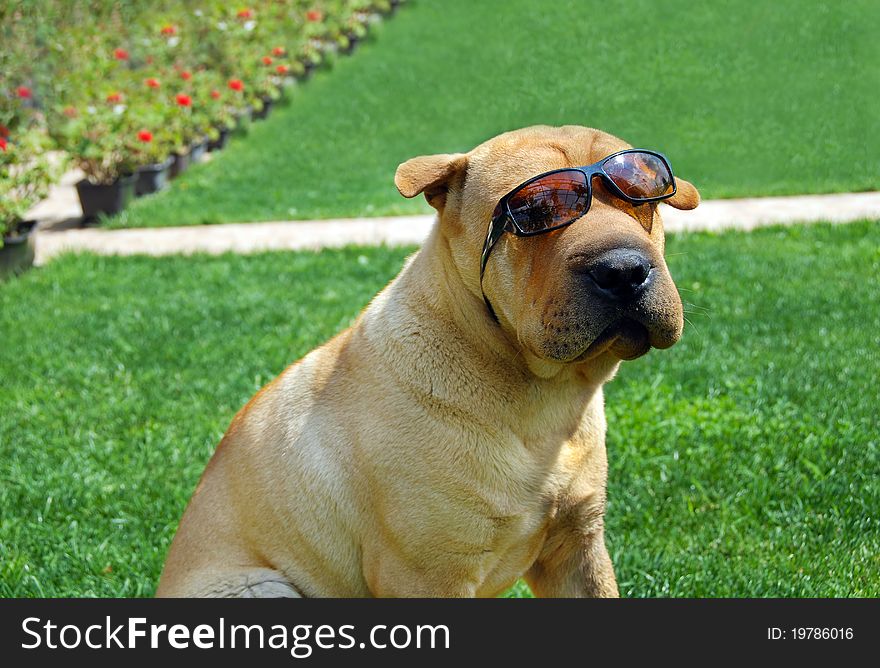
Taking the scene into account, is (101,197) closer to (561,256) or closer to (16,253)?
(16,253)

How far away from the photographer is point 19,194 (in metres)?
7.17

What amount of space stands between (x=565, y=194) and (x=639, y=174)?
0.22 meters

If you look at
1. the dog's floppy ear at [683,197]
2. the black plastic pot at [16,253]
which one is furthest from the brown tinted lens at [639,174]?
the black plastic pot at [16,253]

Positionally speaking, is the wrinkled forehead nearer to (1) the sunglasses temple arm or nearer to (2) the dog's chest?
(1) the sunglasses temple arm

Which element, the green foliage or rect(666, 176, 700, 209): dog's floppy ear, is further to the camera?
the green foliage

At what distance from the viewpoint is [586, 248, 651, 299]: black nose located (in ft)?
6.77

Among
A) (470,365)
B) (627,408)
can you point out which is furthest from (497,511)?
(627,408)

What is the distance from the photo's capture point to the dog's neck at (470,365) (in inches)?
93.0

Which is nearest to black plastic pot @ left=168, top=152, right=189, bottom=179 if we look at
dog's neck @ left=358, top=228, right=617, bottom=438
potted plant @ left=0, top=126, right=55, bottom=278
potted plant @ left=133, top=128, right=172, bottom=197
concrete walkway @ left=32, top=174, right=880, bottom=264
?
potted plant @ left=133, top=128, right=172, bottom=197

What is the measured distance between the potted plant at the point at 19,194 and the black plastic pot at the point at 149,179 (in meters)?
1.50

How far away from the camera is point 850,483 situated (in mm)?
3539

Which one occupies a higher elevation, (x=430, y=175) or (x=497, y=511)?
(x=430, y=175)

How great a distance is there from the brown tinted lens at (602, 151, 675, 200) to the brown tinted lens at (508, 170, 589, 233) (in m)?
0.09
